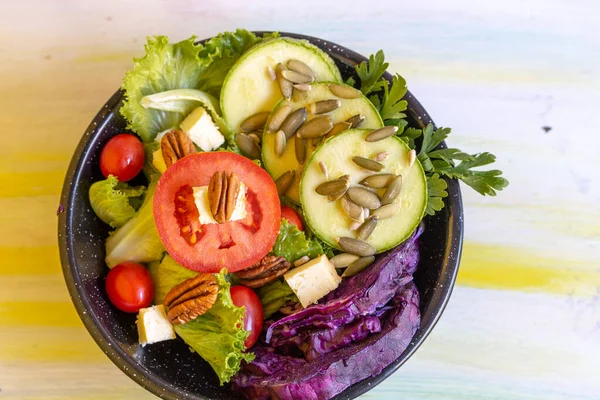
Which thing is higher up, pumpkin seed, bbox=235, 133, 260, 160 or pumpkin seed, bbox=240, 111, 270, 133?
pumpkin seed, bbox=240, 111, 270, 133

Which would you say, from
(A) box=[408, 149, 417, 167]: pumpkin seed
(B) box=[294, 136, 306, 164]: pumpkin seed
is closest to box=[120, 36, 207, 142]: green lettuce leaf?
(B) box=[294, 136, 306, 164]: pumpkin seed

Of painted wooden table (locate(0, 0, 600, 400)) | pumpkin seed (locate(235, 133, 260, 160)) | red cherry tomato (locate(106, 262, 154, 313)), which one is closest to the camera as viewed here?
red cherry tomato (locate(106, 262, 154, 313))

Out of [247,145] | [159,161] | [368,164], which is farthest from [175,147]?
[368,164]

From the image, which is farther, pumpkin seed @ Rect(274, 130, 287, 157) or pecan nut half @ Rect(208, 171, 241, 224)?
pumpkin seed @ Rect(274, 130, 287, 157)

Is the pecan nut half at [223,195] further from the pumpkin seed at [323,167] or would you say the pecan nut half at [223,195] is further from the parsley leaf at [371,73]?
the parsley leaf at [371,73]

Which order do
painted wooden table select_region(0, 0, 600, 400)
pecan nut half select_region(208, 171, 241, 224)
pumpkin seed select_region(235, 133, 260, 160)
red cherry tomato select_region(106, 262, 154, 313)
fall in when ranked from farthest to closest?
painted wooden table select_region(0, 0, 600, 400) → pumpkin seed select_region(235, 133, 260, 160) → red cherry tomato select_region(106, 262, 154, 313) → pecan nut half select_region(208, 171, 241, 224)

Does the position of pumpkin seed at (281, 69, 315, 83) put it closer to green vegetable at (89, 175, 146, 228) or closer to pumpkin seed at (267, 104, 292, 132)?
pumpkin seed at (267, 104, 292, 132)
